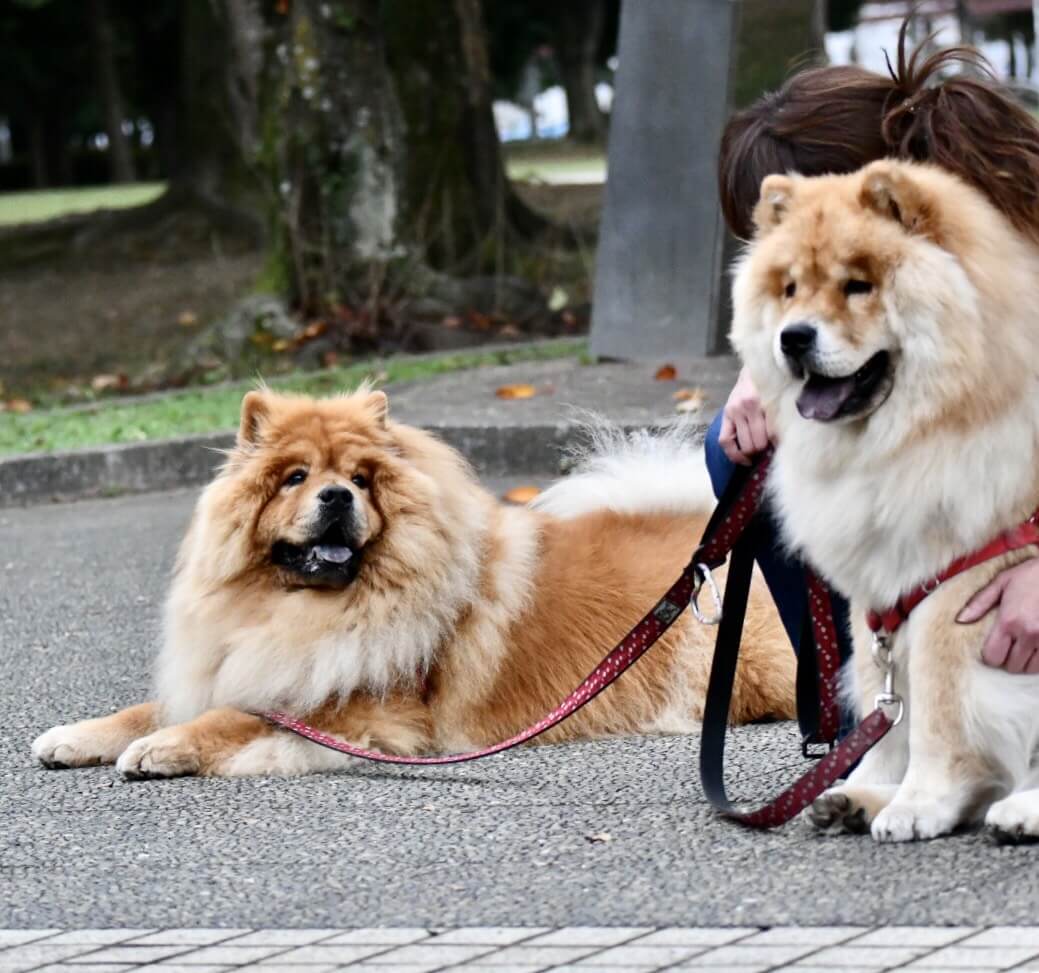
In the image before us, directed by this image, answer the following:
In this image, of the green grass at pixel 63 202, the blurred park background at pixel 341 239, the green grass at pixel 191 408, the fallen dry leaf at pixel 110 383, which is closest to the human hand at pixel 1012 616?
the blurred park background at pixel 341 239

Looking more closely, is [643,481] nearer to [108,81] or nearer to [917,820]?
[917,820]

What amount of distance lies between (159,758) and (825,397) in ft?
6.97

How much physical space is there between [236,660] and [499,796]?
946 mm

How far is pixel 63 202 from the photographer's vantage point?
3300 centimetres

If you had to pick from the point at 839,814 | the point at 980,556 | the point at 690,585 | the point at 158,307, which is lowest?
the point at 158,307

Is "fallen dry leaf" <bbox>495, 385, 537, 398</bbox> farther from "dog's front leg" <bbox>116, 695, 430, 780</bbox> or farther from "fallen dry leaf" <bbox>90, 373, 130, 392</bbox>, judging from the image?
"dog's front leg" <bbox>116, 695, 430, 780</bbox>

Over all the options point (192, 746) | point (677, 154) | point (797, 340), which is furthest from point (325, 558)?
point (677, 154)

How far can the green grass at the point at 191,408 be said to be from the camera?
9922 mm

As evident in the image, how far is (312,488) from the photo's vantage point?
4797 millimetres

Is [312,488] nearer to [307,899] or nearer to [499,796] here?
[499,796]

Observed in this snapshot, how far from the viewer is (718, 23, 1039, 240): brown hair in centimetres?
365

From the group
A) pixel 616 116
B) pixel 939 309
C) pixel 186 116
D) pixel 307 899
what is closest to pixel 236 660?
pixel 307 899

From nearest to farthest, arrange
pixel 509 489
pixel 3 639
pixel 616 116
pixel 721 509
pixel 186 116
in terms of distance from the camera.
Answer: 1. pixel 721 509
2. pixel 3 639
3. pixel 509 489
4. pixel 616 116
5. pixel 186 116

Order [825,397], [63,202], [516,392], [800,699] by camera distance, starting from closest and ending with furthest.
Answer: [825,397]
[800,699]
[516,392]
[63,202]
